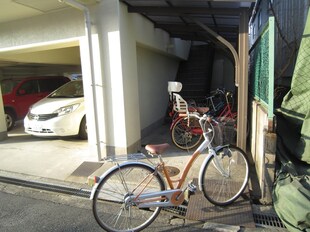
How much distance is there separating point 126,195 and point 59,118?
361cm

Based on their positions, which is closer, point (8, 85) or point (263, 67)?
point (263, 67)

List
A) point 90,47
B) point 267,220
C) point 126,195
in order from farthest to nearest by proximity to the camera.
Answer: point 90,47, point 267,220, point 126,195

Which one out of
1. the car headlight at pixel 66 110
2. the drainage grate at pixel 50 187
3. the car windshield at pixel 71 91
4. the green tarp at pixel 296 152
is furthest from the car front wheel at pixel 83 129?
the green tarp at pixel 296 152

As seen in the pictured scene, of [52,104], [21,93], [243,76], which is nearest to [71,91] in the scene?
[52,104]

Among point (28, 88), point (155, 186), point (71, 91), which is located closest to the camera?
point (155, 186)

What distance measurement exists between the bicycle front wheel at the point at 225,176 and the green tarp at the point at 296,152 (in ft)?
1.53

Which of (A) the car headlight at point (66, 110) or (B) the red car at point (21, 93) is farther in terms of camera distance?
(B) the red car at point (21, 93)

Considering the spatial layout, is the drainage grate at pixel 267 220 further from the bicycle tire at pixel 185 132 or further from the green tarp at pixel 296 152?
the bicycle tire at pixel 185 132

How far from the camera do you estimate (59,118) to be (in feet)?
18.6

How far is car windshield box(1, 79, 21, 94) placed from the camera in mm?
8273

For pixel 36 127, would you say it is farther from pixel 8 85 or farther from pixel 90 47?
pixel 8 85

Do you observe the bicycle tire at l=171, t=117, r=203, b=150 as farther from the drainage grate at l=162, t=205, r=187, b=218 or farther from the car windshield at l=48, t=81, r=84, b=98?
the car windshield at l=48, t=81, r=84, b=98

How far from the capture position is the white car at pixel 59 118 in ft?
18.8

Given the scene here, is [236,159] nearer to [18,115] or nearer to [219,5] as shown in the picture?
[219,5]
